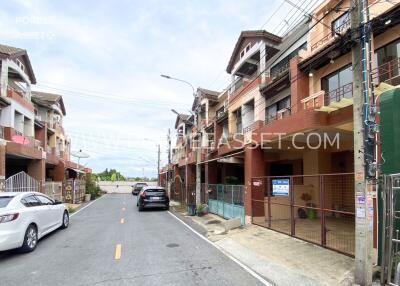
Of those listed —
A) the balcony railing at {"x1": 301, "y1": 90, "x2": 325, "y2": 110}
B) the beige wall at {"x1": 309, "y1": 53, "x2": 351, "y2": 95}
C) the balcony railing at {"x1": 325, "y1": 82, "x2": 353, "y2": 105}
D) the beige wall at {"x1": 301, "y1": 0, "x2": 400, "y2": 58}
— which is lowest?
the balcony railing at {"x1": 301, "y1": 90, "x2": 325, "y2": 110}

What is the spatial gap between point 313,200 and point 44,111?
31.0 m

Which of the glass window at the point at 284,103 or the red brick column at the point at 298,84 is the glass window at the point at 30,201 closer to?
the red brick column at the point at 298,84

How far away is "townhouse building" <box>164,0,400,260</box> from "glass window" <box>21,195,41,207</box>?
26.9 feet

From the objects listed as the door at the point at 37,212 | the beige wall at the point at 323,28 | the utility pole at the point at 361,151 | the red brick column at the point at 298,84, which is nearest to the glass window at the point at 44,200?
the door at the point at 37,212

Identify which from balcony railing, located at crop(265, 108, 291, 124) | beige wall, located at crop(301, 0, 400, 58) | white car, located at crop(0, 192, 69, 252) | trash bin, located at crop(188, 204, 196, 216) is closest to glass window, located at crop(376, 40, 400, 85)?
beige wall, located at crop(301, 0, 400, 58)

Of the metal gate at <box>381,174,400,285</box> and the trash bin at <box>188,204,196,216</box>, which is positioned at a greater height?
the metal gate at <box>381,174,400,285</box>

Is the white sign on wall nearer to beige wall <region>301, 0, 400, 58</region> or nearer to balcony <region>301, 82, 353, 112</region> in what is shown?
balcony <region>301, 82, 353, 112</region>

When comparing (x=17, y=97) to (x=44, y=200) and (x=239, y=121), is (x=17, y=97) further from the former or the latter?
(x=239, y=121)

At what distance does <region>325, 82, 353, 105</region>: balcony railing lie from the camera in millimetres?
13625

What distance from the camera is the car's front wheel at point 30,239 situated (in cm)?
944

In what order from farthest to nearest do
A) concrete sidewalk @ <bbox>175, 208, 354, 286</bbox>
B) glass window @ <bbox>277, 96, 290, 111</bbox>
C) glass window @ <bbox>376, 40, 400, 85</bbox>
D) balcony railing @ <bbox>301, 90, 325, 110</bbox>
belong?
1. glass window @ <bbox>277, 96, 290, 111</bbox>
2. balcony railing @ <bbox>301, 90, 325, 110</bbox>
3. glass window @ <bbox>376, 40, 400, 85</bbox>
4. concrete sidewalk @ <bbox>175, 208, 354, 286</bbox>

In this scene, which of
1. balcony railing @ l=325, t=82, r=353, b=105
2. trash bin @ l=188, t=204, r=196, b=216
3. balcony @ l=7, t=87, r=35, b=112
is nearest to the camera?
balcony railing @ l=325, t=82, r=353, b=105

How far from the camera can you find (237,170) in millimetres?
28984

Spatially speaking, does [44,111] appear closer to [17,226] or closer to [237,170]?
[237,170]
